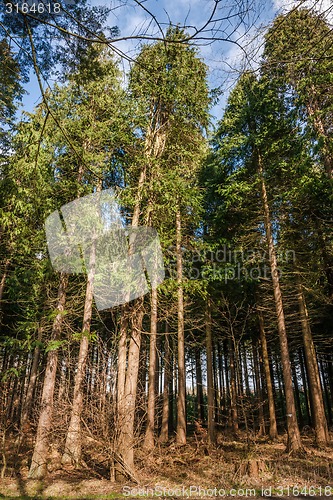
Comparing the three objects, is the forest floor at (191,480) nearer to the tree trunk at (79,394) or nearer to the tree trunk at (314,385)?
the tree trunk at (79,394)

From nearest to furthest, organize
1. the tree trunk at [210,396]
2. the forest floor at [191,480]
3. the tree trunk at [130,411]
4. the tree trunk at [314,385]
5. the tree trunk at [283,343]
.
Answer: the forest floor at [191,480] < the tree trunk at [130,411] < the tree trunk at [283,343] < the tree trunk at [314,385] < the tree trunk at [210,396]

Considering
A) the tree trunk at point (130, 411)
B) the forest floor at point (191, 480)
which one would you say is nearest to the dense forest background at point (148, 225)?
the tree trunk at point (130, 411)

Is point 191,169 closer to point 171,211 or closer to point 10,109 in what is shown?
point 171,211

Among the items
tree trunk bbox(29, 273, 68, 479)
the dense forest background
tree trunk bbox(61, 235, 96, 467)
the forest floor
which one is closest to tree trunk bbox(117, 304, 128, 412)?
the dense forest background

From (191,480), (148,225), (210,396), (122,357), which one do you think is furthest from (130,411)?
(210,396)

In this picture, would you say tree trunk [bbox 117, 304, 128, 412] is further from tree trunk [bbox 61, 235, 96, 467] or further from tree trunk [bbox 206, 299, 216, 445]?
tree trunk [bbox 206, 299, 216, 445]

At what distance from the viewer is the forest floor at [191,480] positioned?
19.4 ft

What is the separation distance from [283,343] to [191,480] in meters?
4.93

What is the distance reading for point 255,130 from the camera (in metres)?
12.6

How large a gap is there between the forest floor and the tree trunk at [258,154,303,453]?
0.49 metres

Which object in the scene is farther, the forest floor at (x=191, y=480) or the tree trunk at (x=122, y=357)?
the tree trunk at (x=122, y=357)

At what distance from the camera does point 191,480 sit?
6.98 metres

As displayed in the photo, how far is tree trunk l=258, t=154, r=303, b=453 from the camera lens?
29.4 feet

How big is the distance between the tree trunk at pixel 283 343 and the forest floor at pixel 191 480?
49 cm
